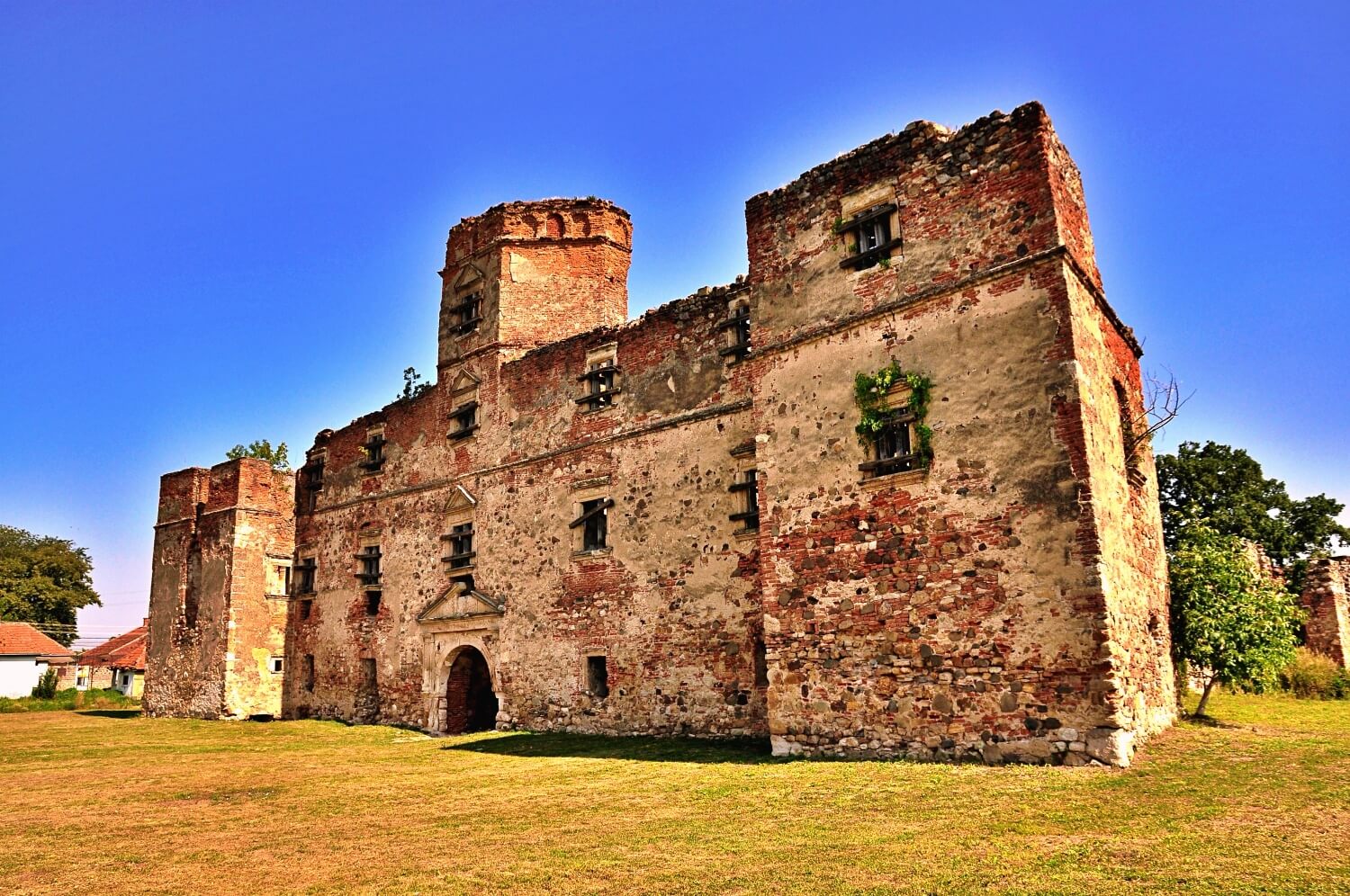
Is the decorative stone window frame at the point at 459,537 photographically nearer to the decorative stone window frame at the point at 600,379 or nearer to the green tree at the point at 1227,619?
the decorative stone window frame at the point at 600,379

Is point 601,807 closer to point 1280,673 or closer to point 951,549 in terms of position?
point 951,549

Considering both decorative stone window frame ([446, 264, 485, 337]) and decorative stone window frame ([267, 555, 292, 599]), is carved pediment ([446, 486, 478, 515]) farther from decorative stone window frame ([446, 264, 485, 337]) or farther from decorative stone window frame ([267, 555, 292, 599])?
decorative stone window frame ([267, 555, 292, 599])

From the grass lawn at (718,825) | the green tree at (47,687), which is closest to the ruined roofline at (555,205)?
the grass lawn at (718,825)

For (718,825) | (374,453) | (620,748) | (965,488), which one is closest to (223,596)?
(374,453)

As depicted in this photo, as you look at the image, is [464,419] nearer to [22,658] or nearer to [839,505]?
[839,505]

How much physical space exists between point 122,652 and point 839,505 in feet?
190

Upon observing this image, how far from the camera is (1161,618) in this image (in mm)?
13531

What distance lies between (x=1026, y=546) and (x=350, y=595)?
19037 millimetres

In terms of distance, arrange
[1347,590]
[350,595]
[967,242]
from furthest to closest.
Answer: [350,595]
[1347,590]
[967,242]

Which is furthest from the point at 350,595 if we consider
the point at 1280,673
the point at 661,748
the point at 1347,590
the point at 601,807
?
the point at 1347,590

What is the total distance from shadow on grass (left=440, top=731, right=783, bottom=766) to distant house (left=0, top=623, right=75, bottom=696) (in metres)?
44.5

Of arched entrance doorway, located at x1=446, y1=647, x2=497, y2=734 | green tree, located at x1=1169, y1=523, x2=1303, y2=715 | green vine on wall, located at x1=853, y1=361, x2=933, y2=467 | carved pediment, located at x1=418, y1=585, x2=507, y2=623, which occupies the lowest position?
arched entrance doorway, located at x1=446, y1=647, x2=497, y2=734

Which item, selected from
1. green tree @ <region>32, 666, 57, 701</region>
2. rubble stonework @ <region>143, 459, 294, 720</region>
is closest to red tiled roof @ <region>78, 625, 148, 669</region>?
green tree @ <region>32, 666, 57, 701</region>

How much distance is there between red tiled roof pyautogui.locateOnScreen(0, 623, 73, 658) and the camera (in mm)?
50000
